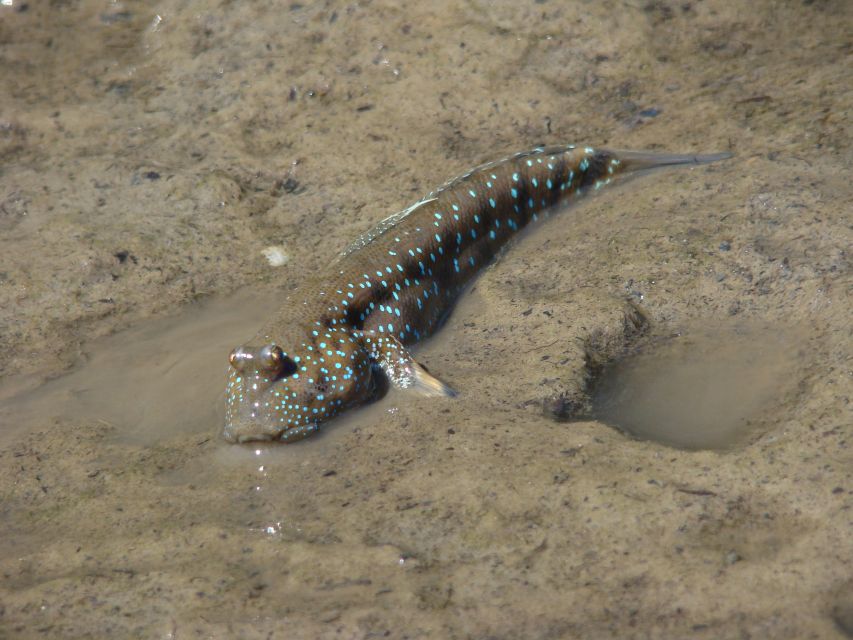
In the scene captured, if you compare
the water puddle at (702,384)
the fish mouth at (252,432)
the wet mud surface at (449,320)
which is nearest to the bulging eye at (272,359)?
the fish mouth at (252,432)

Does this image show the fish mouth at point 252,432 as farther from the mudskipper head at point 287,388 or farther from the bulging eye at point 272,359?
the bulging eye at point 272,359

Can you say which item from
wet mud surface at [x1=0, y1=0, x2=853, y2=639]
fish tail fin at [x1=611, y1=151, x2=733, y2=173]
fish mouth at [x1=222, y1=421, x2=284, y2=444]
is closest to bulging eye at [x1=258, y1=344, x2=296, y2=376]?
fish mouth at [x1=222, y1=421, x2=284, y2=444]

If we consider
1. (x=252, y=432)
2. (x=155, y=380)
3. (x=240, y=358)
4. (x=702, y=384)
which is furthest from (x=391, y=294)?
(x=702, y=384)

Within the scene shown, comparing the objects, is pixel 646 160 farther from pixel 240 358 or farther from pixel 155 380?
pixel 155 380

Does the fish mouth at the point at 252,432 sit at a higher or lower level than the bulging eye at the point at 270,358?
lower

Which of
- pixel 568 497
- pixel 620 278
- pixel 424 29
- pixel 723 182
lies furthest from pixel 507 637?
pixel 424 29

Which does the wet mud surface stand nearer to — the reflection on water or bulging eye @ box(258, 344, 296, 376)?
the reflection on water
